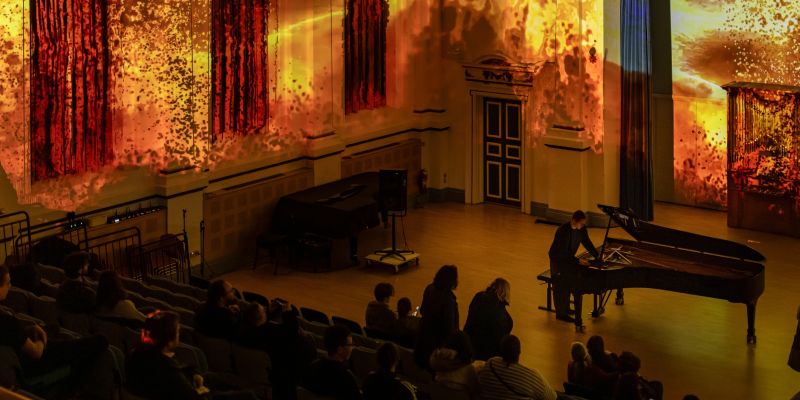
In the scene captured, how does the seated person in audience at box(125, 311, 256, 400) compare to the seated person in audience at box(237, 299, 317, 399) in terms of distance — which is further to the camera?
the seated person in audience at box(237, 299, 317, 399)

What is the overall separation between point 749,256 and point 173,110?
6.43m

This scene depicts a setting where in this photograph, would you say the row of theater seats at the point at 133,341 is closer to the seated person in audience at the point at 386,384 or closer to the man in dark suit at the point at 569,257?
the seated person in audience at the point at 386,384

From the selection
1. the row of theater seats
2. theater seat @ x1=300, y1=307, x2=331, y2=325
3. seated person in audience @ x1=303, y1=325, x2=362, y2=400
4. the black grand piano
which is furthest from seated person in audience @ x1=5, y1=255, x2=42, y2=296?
the black grand piano

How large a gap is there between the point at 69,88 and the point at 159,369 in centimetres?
640

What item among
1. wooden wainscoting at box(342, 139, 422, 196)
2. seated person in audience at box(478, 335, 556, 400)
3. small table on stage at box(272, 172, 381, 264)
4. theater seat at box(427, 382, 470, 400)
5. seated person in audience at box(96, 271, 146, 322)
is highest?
wooden wainscoting at box(342, 139, 422, 196)

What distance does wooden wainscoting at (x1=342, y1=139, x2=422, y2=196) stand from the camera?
16.5 meters

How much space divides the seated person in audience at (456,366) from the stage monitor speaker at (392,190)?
6.72m

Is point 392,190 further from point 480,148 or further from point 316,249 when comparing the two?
point 480,148

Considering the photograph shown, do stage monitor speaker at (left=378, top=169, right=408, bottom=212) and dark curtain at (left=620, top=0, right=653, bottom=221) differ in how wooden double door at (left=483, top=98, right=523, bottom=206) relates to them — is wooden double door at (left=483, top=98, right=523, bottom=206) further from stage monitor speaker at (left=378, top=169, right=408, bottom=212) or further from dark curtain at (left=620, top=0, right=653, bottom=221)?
stage monitor speaker at (left=378, top=169, right=408, bottom=212)

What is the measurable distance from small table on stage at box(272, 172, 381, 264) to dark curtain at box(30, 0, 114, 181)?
2.63 meters

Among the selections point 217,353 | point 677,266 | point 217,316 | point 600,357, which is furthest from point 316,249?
point 600,357

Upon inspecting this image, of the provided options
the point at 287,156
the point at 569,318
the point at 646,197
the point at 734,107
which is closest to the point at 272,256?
the point at 287,156

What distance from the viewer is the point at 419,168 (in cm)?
1781

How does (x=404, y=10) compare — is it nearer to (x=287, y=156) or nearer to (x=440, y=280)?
(x=287, y=156)
